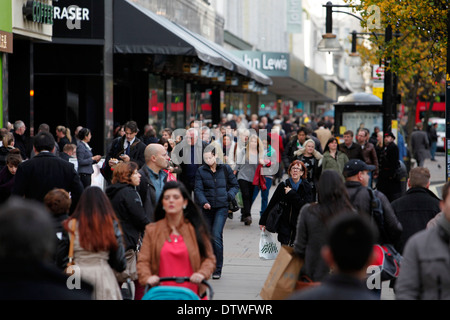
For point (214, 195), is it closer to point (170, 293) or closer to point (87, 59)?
point (170, 293)

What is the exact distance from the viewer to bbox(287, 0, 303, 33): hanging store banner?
63094 millimetres

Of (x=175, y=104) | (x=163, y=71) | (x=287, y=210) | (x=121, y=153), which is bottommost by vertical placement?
(x=287, y=210)

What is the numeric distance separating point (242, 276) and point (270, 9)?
49755 millimetres

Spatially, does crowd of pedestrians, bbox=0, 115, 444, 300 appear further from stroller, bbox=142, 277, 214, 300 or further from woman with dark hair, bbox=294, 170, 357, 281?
stroller, bbox=142, 277, 214, 300

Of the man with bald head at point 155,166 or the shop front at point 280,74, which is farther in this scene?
the shop front at point 280,74

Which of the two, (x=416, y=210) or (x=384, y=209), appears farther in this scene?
(x=416, y=210)

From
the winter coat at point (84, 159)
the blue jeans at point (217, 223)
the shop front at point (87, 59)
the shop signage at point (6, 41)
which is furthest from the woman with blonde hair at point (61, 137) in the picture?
the blue jeans at point (217, 223)

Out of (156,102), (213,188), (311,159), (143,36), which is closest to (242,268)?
(213,188)

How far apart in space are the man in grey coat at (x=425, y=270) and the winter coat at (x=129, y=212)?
11.2ft

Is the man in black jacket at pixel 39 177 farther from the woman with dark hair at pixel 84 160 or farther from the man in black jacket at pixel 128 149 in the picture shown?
the woman with dark hair at pixel 84 160

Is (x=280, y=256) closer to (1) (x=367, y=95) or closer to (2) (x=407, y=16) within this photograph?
(2) (x=407, y=16)

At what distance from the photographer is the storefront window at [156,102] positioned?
86.9ft

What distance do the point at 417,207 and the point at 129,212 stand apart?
273 cm

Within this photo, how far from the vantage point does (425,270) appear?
5.11 meters
